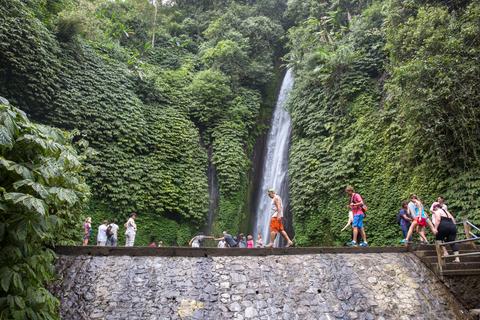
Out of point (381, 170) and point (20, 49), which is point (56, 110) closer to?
point (20, 49)

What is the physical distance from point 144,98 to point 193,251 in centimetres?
1250

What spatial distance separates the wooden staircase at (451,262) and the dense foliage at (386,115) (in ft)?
7.94

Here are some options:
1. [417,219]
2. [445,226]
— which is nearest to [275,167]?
[417,219]

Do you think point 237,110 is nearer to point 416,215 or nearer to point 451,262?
point 416,215

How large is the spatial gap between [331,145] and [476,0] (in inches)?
274

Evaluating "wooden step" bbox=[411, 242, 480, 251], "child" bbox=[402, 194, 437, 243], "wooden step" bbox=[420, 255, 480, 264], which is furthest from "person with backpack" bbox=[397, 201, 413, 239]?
"wooden step" bbox=[420, 255, 480, 264]

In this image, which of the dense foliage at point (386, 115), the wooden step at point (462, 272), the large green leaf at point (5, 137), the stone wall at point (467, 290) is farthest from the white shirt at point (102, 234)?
the stone wall at point (467, 290)

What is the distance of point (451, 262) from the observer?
7430mm

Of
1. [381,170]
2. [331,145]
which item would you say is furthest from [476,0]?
[331,145]

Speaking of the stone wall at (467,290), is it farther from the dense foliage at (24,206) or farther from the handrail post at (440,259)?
the dense foliage at (24,206)

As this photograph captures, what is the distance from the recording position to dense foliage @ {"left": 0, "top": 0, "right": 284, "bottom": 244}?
14039 millimetres

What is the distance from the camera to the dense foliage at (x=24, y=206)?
3777mm

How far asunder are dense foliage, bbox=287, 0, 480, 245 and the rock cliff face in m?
3.99

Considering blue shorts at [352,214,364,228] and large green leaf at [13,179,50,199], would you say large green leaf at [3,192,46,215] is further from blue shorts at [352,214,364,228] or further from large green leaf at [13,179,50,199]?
blue shorts at [352,214,364,228]
